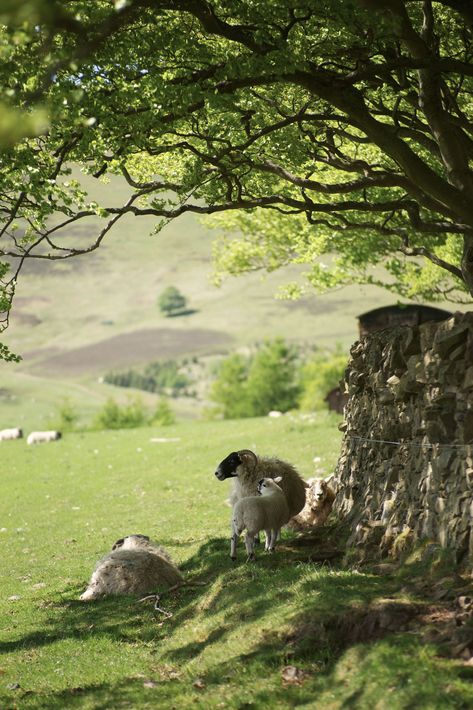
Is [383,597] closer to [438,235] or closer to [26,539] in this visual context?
[26,539]

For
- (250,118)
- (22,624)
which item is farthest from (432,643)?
(250,118)

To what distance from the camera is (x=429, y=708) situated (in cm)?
925

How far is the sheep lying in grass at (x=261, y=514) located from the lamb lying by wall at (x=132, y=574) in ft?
5.84

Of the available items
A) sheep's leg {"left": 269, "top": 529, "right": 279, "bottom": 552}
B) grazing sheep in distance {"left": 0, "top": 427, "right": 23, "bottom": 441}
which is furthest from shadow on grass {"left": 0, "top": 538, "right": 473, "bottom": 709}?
grazing sheep in distance {"left": 0, "top": 427, "right": 23, "bottom": 441}

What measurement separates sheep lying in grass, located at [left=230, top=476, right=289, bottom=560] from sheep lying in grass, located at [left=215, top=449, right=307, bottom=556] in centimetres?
85

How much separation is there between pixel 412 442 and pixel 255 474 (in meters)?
3.77

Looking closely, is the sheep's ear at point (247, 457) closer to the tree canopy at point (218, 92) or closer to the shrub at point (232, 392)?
the tree canopy at point (218, 92)

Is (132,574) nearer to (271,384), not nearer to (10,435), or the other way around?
(10,435)

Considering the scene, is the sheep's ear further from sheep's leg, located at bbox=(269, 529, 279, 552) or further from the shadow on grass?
the shadow on grass

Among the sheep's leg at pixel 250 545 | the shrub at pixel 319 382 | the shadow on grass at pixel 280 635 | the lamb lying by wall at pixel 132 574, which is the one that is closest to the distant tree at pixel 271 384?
the shrub at pixel 319 382

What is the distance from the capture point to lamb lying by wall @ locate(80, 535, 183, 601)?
17.7m

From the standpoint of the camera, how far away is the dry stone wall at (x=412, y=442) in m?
14.4

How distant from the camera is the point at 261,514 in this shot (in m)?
16.4

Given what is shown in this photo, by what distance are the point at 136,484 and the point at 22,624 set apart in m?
20.4
